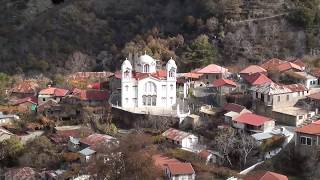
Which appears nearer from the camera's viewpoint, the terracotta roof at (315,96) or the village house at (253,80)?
the terracotta roof at (315,96)

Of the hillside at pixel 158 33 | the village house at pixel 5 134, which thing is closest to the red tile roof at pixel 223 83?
the hillside at pixel 158 33

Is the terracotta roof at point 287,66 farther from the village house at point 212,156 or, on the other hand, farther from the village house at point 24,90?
the village house at point 24,90

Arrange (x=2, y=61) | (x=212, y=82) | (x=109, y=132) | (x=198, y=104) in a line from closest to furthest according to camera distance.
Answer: (x=109, y=132) < (x=198, y=104) < (x=212, y=82) < (x=2, y=61)

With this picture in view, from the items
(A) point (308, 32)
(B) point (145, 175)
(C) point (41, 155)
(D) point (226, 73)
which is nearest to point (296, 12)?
(A) point (308, 32)

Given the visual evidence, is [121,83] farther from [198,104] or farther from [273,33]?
[273,33]

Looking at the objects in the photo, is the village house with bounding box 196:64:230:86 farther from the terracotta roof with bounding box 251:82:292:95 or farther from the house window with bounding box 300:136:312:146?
the house window with bounding box 300:136:312:146

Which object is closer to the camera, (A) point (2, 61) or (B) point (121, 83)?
(B) point (121, 83)

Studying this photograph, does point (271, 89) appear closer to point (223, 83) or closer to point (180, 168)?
point (223, 83)

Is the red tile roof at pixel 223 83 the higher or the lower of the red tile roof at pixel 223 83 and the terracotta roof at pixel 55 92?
the higher
